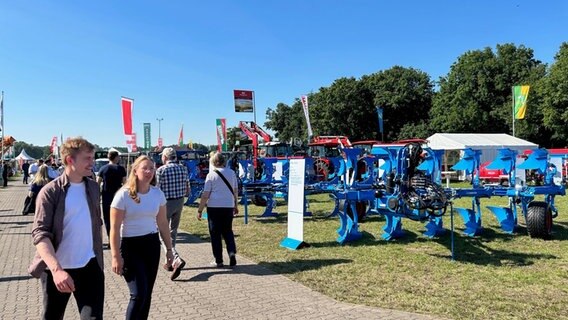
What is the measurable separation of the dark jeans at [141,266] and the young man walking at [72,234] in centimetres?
67

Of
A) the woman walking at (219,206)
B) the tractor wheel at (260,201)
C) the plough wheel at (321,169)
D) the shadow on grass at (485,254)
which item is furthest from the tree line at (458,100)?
the woman walking at (219,206)

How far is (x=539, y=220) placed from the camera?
351 inches

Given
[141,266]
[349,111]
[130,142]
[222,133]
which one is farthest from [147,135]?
[141,266]

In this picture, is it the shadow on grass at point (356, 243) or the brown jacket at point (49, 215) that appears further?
the shadow on grass at point (356, 243)

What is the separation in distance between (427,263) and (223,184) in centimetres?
335

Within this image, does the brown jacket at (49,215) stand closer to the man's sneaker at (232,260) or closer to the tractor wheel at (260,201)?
the man's sneaker at (232,260)

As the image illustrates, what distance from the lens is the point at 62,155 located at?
3.16 m

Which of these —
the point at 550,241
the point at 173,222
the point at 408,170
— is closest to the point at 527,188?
the point at 550,241

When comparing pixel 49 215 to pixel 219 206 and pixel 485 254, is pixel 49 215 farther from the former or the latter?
pixel 485 254

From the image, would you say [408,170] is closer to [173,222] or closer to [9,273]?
[173,222]

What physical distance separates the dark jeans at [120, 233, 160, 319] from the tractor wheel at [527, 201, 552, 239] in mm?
7592

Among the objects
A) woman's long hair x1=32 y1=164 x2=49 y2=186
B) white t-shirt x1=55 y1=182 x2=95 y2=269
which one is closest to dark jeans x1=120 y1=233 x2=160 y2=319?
white t-shirt x1=55 y1=182 x2=95 y2=269

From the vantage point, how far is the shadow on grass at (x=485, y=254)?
727 centimetres

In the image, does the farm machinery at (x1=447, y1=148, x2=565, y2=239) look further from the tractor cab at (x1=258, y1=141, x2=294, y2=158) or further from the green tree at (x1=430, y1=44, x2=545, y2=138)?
the green tree at (x1=430, y1=44, x2=545, y2=138)
